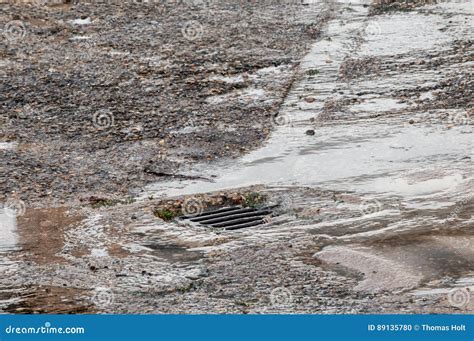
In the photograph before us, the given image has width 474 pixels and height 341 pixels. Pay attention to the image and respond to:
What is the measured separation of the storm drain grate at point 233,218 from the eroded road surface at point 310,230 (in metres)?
0.12

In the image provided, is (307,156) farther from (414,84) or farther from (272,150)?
(414,84)

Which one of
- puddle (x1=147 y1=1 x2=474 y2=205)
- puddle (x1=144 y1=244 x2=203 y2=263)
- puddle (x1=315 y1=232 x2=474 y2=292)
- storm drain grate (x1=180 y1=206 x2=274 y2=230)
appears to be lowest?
puddle (x1=315 y1=232 x2=474 y2=292)

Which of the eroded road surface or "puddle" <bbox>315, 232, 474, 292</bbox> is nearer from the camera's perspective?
the eroded road surface

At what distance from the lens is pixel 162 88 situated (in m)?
12.2

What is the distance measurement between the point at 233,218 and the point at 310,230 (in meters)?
0.74

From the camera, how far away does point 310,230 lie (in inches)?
322

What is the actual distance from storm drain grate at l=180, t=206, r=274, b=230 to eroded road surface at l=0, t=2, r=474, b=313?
12cm

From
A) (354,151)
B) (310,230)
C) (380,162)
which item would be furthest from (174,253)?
(354,151)

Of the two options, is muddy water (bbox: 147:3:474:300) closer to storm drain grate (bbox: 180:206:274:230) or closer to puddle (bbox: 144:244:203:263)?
storm drain grate (bbox: 180:206:274:230)

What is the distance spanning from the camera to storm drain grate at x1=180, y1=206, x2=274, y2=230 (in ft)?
27.7

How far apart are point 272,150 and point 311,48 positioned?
3.66 metres

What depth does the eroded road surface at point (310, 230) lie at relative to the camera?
7.00 m

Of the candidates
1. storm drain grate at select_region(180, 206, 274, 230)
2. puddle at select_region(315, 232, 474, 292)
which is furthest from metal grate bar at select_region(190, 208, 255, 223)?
puddle at select_region(315, 232, 474, 292)

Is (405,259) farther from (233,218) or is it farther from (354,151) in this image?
(354,151)
